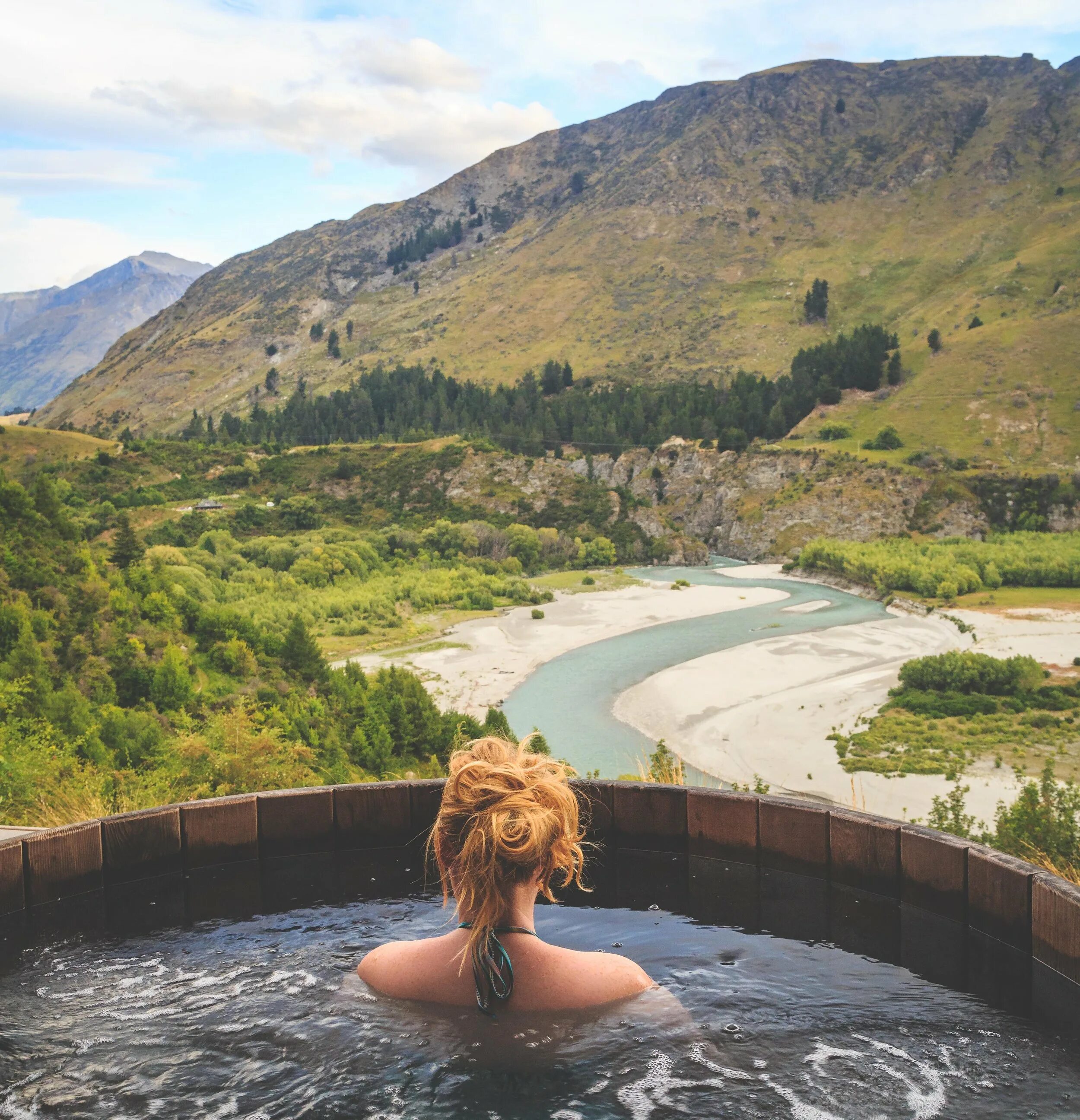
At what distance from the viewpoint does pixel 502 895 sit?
16.0ft

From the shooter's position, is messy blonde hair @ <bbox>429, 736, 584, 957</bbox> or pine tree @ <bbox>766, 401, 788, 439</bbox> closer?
messy blonde hair @ <bbox>429, 736, 584, 957</bbox>

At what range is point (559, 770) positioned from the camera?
Answer: 4.79 m

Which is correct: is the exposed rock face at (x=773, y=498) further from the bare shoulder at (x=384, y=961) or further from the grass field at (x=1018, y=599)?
the bare shoulder at (x=384, y=961)

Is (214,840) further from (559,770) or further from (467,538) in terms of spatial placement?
(467,538)

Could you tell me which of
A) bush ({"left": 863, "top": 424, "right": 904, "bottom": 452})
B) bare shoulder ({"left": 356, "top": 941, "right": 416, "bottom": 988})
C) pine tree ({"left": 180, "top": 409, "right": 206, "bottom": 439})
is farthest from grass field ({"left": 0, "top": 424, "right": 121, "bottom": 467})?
bare shoulder ({"left": 356, "top": 941, "right": 416, "bottom": 988})

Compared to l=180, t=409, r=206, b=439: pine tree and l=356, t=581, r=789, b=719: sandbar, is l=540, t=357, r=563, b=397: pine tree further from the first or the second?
l=356, t=581, r=789, b=719: sandbar

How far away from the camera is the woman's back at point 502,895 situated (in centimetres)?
459

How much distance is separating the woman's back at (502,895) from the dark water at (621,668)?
22038 millimetres

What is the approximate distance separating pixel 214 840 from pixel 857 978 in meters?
6.03

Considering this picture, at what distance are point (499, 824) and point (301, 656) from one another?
89.4 ft

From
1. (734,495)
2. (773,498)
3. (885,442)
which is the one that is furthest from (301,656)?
(885,442)

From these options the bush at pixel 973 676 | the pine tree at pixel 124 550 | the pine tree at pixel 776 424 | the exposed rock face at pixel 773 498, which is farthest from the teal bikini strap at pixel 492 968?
the pine tree at pixel 776 424

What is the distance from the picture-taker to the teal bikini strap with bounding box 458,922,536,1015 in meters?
5.10

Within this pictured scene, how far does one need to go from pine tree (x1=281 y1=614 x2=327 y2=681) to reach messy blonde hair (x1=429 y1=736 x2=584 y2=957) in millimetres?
26159
